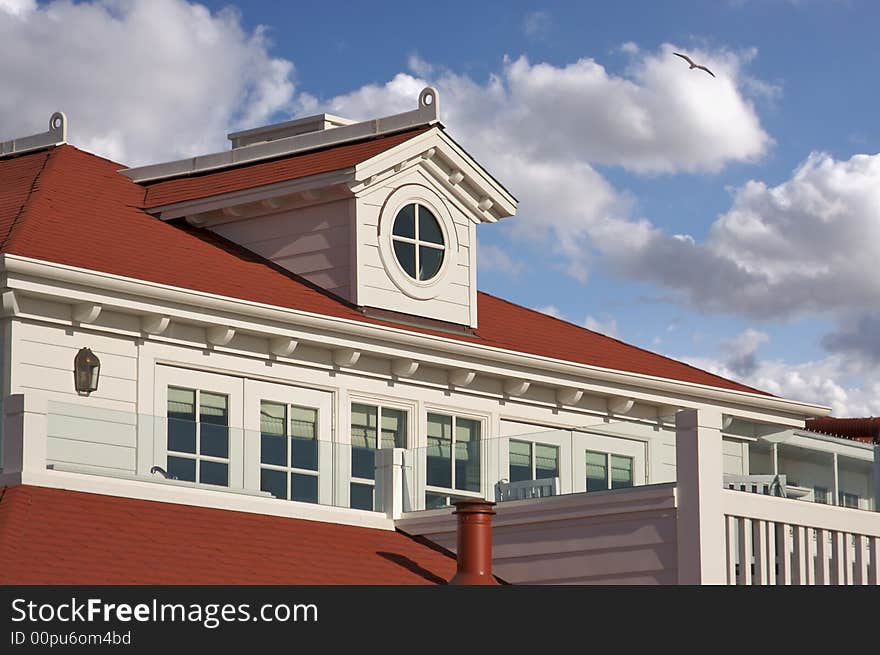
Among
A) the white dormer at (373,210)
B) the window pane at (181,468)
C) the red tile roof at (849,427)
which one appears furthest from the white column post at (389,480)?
the red tile roof at (849,427)

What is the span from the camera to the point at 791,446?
25.6 m

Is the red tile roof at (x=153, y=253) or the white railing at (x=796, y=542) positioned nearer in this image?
the white railing at (x=796, y=542)

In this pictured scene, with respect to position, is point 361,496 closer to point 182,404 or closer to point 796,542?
point 182,404

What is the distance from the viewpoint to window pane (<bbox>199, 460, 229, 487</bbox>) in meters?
24.3

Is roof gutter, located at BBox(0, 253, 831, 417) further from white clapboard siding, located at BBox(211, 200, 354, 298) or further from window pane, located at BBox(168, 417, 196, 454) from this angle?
window pane, located at BBox(168, 417, 196, 454)

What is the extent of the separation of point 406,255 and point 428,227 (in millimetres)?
708

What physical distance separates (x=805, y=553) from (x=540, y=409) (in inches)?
296

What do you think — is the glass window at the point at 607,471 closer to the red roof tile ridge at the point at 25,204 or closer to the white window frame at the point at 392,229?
the white window frame at the point at 392,229

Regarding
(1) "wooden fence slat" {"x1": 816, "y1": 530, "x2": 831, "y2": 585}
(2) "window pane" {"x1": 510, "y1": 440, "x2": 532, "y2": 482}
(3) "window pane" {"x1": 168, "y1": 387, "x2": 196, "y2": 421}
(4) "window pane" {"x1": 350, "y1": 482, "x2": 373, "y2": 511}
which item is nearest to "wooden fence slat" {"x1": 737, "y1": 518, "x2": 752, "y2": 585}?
(1) "wooden fence slat" {"x1": 816, "y1": 530, "x2": 831, "y2": 585}

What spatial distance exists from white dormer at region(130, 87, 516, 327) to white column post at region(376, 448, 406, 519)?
120 inches

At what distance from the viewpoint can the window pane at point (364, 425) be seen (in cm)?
2800

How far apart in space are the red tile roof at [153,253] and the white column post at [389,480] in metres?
2.53
